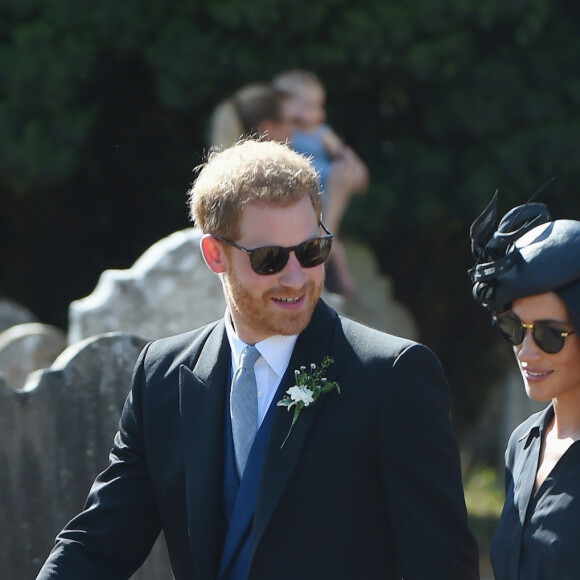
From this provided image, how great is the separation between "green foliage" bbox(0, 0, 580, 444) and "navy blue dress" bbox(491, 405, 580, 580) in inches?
206

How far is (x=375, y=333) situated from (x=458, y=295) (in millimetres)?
6584

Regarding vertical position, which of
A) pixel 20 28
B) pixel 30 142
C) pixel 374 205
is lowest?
pixel 374 205

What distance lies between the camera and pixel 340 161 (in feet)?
23.4

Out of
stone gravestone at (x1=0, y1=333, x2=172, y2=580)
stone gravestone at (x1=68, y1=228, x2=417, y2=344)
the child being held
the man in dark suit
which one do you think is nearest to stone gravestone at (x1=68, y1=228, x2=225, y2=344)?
stone gravestone at (x1=68, y1=228, x2=417, y2=344)

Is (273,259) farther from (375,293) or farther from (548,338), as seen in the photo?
(375,293)

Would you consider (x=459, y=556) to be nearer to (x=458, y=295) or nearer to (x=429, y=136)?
(x=429, y=136)

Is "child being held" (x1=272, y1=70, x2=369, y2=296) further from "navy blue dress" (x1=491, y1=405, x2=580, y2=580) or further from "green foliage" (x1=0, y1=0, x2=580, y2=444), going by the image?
"navy blue dress" (x1=491, y1=405, x2=580, y2=580)

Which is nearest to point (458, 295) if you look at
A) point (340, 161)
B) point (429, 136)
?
point (429, 136)

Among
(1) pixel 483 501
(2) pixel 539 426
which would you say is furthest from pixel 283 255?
(1) pixel 483 501

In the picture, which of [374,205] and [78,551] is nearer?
[78,551]

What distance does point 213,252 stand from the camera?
3.19 m

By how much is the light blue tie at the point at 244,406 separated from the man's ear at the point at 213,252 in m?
0.21

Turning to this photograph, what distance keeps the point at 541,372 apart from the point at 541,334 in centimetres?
10

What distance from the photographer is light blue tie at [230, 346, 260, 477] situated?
9.99ft
